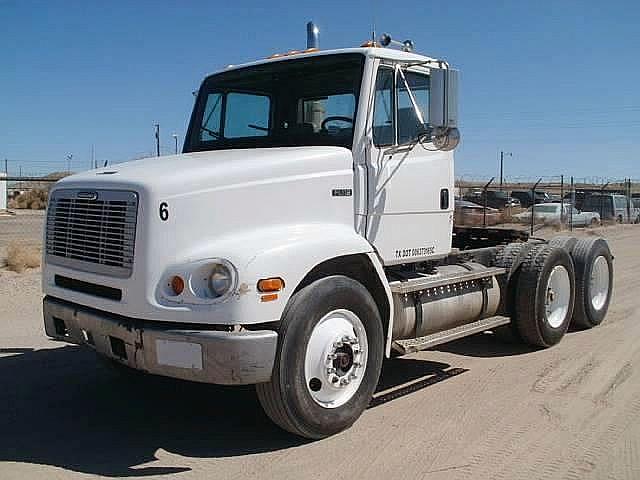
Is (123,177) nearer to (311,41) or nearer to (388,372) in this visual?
(311,41)

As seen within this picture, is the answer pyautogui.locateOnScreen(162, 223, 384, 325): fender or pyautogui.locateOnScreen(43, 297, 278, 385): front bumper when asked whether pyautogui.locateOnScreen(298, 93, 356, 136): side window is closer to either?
pyautogui.locateOnScreen(162, 223, 384, 325): fender

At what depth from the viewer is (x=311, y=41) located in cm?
671

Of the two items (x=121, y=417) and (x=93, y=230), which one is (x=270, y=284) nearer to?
(x=93, y=230)

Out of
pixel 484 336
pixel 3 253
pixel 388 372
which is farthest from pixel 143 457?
pixel 3 253

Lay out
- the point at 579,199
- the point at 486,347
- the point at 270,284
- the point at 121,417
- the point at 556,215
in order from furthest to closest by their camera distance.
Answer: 1. the point at 579,199
2. the point at 556,215
3. the point at 486,347
4. the point at 121,417
5. the point at 270,284

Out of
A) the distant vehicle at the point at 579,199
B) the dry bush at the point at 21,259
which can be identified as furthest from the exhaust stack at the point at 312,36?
the distant vehicle at the point at 579,199

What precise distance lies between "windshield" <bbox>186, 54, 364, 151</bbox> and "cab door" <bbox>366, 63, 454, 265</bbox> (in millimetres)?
271

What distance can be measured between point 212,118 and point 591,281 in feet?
17.4

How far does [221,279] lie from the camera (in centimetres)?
429

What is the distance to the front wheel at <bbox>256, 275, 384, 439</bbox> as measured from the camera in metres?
4.48

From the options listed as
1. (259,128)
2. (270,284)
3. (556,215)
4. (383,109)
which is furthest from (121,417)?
(556,215)

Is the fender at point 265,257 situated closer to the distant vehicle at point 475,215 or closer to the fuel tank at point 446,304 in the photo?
the fuel tank at point 446,304

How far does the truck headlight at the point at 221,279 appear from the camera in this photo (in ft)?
13.9

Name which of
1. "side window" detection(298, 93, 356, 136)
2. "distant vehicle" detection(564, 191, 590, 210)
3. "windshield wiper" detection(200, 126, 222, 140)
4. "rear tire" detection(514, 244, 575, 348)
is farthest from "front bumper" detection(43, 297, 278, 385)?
"distant vehicle" detection(564, 191, 590, 210)
